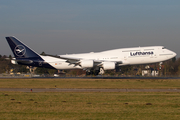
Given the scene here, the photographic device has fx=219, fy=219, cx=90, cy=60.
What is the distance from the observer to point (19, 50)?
47.7m

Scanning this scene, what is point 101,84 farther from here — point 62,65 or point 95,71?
point 62,65

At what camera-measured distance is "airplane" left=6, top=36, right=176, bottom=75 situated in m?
42.8

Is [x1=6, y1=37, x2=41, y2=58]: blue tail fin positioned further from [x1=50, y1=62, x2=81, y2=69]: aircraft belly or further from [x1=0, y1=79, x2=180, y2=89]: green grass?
[x1=0, y1=79, x2=180, y2=89]: green grass

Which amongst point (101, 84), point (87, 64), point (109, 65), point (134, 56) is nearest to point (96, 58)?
point (87, 64)

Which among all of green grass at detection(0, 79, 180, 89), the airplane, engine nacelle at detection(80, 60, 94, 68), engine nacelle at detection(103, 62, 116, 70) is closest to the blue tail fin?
the airplane

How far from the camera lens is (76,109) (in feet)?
42.3

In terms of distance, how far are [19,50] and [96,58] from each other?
1685 centimetres

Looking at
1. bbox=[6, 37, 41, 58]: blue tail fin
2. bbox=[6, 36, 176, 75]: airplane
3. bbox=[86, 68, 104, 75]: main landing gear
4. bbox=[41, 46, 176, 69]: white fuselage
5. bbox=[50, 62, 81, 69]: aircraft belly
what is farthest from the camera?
bbox=[6, 37, 41, 58]: blue tail fin

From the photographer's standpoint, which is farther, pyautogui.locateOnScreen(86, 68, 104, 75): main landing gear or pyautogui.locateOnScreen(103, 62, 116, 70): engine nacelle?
pyautogui.locateOnScreen(86, 68, 104, 75): main landing gear

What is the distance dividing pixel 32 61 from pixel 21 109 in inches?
1396

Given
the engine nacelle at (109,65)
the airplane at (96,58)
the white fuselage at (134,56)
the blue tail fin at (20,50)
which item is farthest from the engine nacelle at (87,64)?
the blue tail fin at (20,50)

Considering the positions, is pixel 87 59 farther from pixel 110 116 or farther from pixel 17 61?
pixel 110 116

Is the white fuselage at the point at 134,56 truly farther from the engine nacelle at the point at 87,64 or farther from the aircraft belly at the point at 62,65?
the engine nacelle at the point at 87,64

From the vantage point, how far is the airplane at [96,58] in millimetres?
42844
